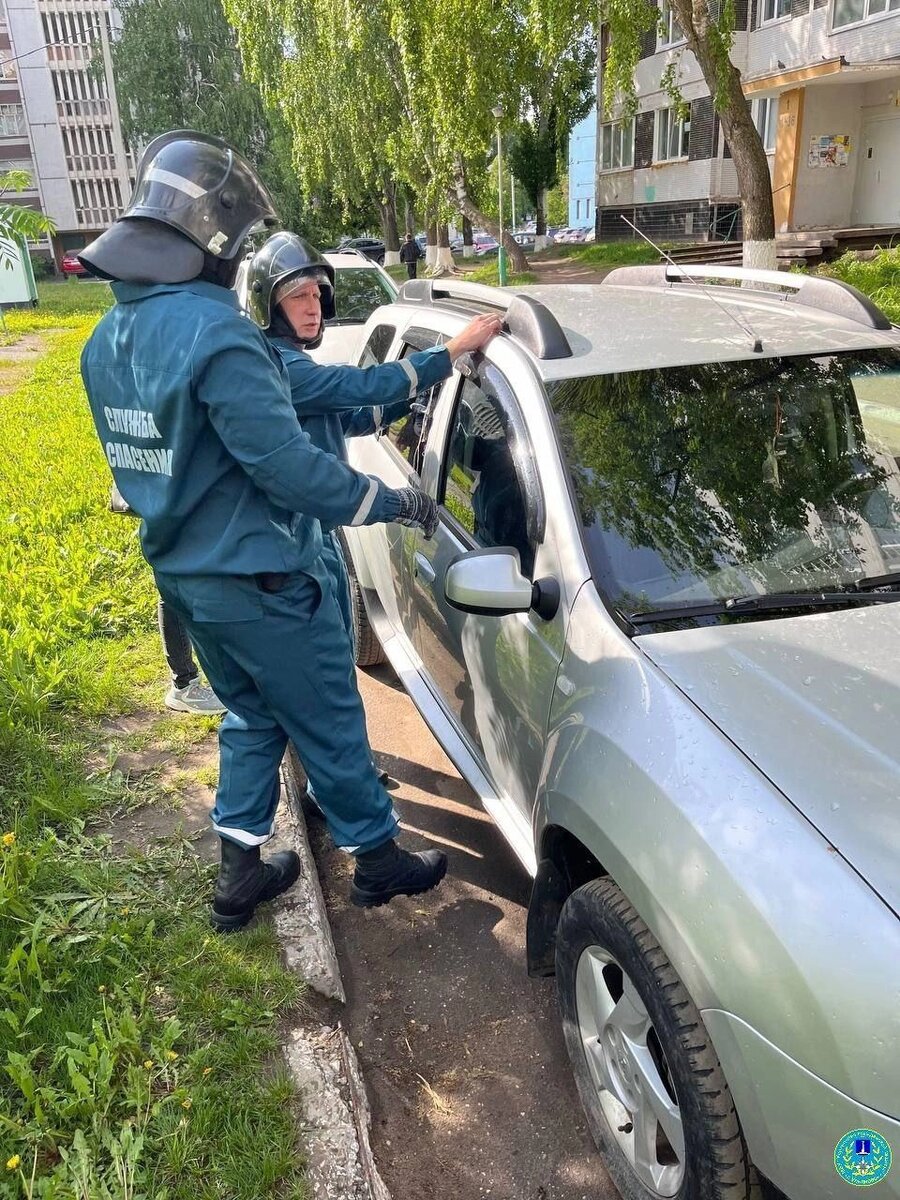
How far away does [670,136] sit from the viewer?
27.4m

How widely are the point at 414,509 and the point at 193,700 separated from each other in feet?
6.58

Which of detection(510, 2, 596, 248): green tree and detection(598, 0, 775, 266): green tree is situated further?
detection(510, 2, 596, 248): green tree

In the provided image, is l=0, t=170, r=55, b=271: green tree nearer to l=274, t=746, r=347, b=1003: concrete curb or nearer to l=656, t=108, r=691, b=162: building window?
l=274, t=746, r=347, b=1003: concrete curb

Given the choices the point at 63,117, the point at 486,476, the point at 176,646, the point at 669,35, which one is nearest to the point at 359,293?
the point at 176,646

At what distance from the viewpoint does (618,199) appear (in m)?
30.9

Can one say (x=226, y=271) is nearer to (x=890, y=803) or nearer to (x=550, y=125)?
(x=890, y=803)

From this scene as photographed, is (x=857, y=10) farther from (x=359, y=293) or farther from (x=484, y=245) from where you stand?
(x=484, y=245)

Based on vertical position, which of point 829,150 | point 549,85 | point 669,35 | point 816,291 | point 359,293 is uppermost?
point 669,35

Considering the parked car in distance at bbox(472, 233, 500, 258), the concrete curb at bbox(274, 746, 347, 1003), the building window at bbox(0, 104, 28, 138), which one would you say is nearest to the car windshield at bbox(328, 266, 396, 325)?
the concrete curb at bbox(274, 746, 347, 1003)

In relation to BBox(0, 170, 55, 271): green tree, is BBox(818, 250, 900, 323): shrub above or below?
below

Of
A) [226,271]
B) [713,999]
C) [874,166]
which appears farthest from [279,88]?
[713,999]

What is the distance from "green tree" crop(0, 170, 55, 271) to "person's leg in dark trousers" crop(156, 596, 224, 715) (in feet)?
4.86

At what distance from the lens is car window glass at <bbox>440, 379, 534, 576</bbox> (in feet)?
→ 8.53

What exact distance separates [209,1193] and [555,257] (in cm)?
3234
